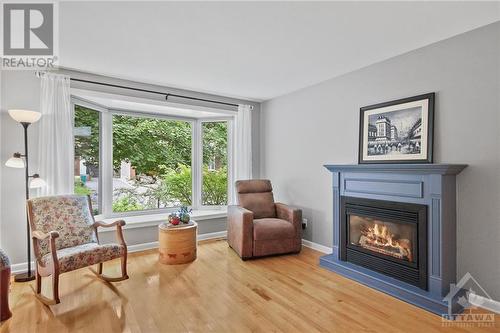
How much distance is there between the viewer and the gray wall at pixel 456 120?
2.25 meters

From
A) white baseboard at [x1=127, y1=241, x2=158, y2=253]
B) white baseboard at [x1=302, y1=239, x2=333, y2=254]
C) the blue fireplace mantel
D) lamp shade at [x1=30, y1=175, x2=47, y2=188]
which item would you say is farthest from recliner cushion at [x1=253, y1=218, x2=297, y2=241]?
lamp shade at [x1=30, y1=175, x2=47, y2=188]

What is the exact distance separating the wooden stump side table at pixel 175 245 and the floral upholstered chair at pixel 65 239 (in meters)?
0.59

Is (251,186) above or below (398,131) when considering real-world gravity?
below

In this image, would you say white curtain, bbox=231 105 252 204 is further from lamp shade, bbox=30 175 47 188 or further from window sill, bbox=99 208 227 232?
lamp shade, bbox=30 175 47 188

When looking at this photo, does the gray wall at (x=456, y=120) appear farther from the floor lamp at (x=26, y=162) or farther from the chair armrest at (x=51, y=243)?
the floor lamp at (x=26, y=162)

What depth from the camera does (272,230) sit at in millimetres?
3467

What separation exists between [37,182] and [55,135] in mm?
586

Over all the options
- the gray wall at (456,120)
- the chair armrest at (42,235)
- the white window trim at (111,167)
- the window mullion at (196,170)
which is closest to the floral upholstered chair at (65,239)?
the chair armrest at (42,235)

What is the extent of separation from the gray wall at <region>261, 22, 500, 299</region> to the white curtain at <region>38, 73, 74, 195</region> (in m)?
3.22

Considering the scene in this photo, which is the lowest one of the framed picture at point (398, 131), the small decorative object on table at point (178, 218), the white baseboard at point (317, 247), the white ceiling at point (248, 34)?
the white baseboard at point (317, 247)

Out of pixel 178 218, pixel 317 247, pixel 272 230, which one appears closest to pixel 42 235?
pixel 178 218

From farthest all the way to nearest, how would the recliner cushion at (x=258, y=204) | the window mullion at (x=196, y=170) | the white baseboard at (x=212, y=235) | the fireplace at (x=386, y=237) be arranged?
1. the window mullion at (x=196, y=170)
2. the white baseboard at (x=212, y=235)
3. the recliner cushion at (x=258, y=204)
4. the fireplace at (x=386, y=237)

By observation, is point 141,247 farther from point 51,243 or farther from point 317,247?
point 317,247

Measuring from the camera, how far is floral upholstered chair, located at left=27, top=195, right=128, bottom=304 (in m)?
2.29
